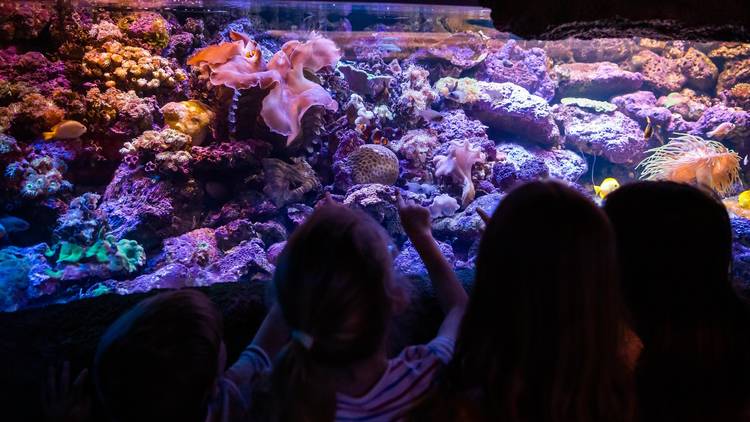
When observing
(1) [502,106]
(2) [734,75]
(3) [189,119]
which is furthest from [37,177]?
(2) [734,75]

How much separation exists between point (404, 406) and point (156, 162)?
12.5 ft

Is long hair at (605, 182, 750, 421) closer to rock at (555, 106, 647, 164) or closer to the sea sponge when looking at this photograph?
Answer: the sea sponge

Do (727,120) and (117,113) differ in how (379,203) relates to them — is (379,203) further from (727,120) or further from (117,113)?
(727,120)

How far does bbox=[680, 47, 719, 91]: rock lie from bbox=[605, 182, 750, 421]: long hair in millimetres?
10637

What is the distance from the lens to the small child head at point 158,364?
1112mm

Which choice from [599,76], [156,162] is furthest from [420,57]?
[156,162]

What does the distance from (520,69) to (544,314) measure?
28.3 feet

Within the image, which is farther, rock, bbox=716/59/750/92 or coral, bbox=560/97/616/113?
rock, bbox=716/59/750/92

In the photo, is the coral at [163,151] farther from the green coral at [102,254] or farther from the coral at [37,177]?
the green coral at [102,254]

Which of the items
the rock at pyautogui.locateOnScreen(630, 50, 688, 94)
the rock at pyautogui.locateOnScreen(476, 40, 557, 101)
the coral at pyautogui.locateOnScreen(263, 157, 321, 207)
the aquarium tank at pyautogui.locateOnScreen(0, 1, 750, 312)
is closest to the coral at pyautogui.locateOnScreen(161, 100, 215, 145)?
the aquarium tank at pyautogui.locateOnScreen(0, 1, 750, 312)

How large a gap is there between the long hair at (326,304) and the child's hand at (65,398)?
0.54 m

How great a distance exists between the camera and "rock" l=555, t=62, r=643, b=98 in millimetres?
9367

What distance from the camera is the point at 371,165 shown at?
4.69 meters

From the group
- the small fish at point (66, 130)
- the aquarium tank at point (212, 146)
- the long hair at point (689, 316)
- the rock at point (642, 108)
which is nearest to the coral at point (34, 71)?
the aquarium tank at point (212, 146)
